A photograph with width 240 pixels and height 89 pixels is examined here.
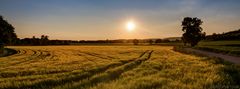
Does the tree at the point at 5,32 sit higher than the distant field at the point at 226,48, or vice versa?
the tree at the point at 5,32

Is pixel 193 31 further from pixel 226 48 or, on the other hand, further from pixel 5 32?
pixel 5 32

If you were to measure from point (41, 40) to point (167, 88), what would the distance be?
16044 centimetres

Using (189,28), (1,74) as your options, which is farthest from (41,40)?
(1,74)

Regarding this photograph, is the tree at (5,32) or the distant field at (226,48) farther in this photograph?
the tree at (5,32)

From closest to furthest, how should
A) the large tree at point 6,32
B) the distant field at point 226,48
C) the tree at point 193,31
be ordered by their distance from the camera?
the distant field at point 226,48
the large tree at point 6,32
the tree at point 193,31

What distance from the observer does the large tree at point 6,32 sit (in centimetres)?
6600

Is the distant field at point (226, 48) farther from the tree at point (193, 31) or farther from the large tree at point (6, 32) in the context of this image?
the large tree at point (6, 32)

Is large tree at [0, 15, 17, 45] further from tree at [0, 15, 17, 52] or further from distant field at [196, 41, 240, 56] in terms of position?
distant field at [196, 41, 240, 56]

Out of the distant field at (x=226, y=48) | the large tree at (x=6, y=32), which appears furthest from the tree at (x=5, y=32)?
the distant field at (x=226, y=48)

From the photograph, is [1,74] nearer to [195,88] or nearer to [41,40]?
[195,88]

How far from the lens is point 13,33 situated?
244ft

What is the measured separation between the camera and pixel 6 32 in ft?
221

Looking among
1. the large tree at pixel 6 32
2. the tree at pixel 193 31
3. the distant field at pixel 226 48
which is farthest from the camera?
the tree at pixel 193 31

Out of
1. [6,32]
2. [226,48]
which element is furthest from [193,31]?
[6,32]
